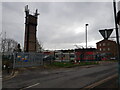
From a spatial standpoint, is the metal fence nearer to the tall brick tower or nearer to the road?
the road

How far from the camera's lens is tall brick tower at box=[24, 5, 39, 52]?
33.6 meters

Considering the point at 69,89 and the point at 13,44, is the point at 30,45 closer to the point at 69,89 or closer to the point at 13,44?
the point at 13,44

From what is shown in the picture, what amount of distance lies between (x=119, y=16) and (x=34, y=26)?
23.0 m

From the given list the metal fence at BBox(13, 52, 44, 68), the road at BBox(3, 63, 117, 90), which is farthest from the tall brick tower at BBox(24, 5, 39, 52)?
the road at BBox(3, 63, 117, 90)

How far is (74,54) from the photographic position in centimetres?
3747

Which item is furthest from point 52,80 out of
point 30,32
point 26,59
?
point 30,32

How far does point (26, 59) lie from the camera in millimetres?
20500

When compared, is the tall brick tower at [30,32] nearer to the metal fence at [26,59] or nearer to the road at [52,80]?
the metal fence at [26,59]

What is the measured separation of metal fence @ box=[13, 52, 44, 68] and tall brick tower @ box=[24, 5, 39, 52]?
11409 millimetres

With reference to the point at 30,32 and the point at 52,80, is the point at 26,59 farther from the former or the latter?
the point at 30,32

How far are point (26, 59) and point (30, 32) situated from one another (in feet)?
50.7

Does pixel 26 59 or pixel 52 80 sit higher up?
pixel 26 59

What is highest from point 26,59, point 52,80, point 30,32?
point 30,32

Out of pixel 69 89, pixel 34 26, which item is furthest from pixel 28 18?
pixel 69 89
